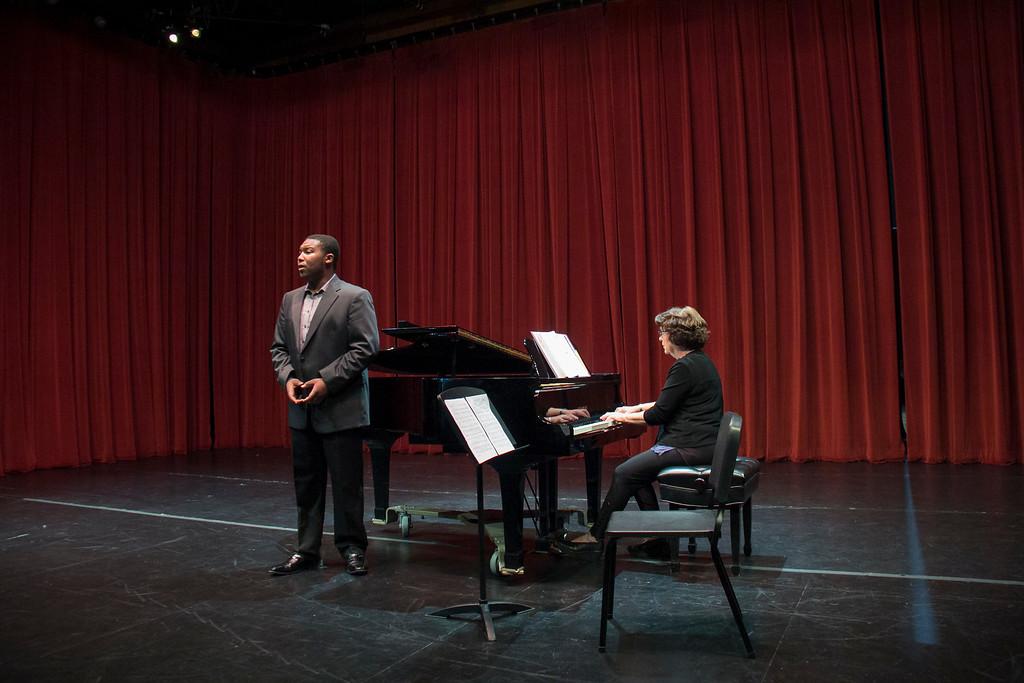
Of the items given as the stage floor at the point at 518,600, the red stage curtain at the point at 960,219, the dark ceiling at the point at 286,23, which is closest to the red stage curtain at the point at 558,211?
the red stage curtain at the point at 960,219

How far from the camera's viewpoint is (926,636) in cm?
251

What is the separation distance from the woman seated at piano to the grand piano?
22 centimetres

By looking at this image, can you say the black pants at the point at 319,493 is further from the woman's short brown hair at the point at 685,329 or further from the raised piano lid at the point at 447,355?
the woman's short brown hair at the point at 685,329

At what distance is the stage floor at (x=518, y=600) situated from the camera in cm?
238

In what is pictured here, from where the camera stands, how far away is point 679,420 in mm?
3502

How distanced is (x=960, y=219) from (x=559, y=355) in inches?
159

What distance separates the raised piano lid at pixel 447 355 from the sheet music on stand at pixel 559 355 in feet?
0.43

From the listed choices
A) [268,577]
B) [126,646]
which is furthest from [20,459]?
[126,646]

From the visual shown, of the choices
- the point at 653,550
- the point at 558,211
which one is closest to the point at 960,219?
the point at 558,211

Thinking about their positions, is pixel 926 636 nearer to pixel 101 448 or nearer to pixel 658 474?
pixel 658 474

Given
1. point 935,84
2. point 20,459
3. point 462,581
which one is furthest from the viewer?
point 20,459

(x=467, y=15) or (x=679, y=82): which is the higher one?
(x=467, y=15)

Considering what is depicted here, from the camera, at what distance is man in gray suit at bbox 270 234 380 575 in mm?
3436

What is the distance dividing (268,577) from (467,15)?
21.1 feet
